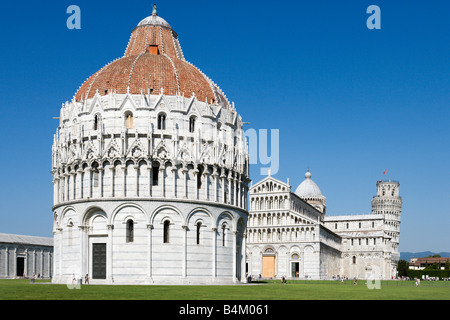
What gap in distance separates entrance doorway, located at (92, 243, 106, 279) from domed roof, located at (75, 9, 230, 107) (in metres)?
15.7

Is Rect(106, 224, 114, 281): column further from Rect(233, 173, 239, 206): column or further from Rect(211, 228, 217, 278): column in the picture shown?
Rect(233, 173, 239, 206): column

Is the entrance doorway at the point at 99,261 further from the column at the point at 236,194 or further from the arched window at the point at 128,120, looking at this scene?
the column at the point at 236,194

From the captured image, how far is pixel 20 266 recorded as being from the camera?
347ft

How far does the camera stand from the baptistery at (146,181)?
56.6 metres

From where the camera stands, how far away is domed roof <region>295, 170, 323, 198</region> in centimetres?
15912

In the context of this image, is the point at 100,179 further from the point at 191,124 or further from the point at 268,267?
the point at 268,267

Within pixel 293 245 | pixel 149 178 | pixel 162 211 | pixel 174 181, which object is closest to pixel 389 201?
pixel 293 245

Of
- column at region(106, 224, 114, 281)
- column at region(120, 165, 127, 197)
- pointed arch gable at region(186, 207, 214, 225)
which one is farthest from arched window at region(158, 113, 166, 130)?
column at region(106, 224, 114, 281)

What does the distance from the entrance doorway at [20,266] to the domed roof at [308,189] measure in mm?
78117

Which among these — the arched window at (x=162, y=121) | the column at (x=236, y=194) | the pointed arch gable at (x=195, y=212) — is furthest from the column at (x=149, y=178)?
the column at (x=236, y=194)

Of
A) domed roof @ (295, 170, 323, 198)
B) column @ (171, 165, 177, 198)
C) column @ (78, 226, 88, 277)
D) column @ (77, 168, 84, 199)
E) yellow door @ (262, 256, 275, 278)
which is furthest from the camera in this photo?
domed roof @ (295, 170, 323, 198)
